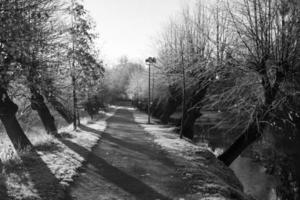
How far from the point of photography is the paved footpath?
5797 millimetres

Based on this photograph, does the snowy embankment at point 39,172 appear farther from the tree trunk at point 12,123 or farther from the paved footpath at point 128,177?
the tree trunk at point 12,123

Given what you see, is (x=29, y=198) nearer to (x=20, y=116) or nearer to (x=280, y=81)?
(x=280, y=81)

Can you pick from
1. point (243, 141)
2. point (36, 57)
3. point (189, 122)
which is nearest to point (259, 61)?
point (243, 141)

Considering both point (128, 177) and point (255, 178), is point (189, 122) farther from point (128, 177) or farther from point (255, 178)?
point (128, 177)

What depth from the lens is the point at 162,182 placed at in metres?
6.71

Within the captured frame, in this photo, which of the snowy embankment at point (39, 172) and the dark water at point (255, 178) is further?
the dark water at point (255, 178)

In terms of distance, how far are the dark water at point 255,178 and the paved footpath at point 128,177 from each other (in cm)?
444

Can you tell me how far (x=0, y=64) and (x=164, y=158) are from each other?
5.85 metres

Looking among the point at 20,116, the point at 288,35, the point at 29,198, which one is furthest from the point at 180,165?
the point at 20,116

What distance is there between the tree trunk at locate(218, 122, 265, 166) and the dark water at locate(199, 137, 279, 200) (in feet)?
4.89

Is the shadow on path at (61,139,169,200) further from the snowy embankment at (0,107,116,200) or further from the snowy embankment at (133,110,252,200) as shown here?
the snowy embankment at (133,110,252,200)

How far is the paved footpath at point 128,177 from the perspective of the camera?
5.80 metres

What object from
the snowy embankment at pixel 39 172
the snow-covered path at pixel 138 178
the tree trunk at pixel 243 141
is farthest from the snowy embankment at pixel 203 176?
the snowy embankment at pixel 39 172

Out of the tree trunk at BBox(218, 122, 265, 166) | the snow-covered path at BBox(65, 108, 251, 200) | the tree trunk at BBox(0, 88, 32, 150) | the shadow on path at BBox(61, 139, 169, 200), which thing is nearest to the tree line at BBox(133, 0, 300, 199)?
the tree trunk at BBox(218, 122, 265, 166)
